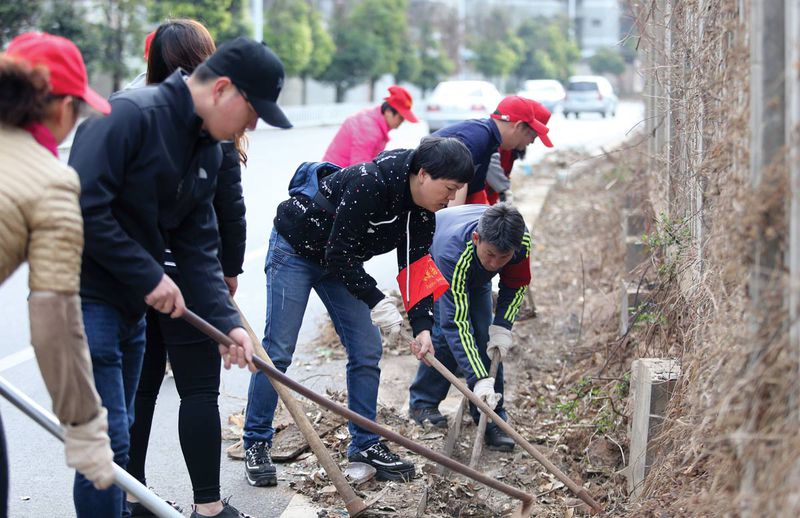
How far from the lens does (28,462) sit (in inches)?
191

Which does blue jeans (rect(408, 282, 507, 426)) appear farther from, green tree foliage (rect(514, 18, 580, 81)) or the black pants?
green tree foliage (rect(514, 18, 580, 81))

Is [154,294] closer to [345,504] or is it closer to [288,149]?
[345,504]

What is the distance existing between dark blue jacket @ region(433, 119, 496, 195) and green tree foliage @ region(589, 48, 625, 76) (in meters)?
73.0

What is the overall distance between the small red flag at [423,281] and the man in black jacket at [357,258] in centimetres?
2

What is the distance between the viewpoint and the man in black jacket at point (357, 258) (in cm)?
423

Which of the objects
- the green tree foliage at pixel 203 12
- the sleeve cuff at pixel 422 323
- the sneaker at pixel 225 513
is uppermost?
the green tree foliage at pixel 203 12

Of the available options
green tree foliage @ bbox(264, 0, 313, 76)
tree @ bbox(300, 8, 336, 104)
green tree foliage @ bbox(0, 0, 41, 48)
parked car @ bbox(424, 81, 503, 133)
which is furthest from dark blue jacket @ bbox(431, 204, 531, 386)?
tree @ bbox(300, 8, 336, 104)

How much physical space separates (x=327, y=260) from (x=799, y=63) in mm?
2304

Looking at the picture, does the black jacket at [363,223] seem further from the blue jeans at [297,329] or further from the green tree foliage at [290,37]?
the green tree foliage at [290,37]

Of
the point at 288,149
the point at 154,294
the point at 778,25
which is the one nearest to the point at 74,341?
the point at 154,294

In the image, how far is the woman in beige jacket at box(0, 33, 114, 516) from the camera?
2.54 meters

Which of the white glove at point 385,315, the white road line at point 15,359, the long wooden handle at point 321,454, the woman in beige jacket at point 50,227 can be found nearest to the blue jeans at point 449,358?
the white glove at point 385,315

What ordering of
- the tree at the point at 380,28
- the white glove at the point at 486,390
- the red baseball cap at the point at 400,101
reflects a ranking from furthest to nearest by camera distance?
the tree at the point at 380,28 < the red baseball cap at the point at 400,101 < the white glove at the point at 486,390

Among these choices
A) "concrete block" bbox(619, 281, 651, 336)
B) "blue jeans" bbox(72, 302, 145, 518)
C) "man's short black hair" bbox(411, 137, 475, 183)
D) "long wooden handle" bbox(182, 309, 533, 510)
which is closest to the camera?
"blue jeans" bbox(72, 302, 145, 518)
